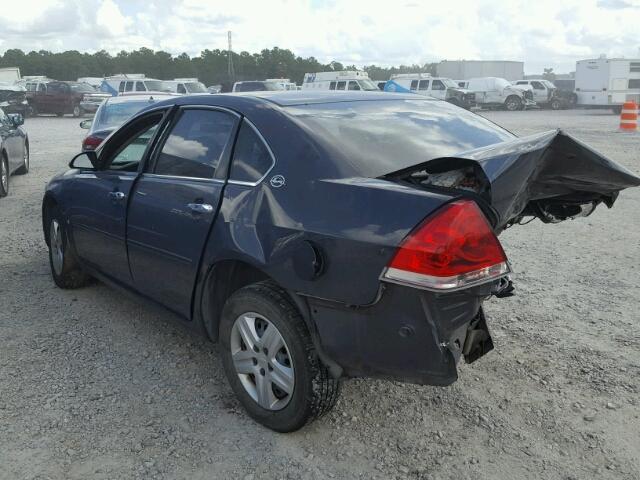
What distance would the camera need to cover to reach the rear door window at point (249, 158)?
3.46m

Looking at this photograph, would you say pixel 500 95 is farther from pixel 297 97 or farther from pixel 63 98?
pixel 297 97

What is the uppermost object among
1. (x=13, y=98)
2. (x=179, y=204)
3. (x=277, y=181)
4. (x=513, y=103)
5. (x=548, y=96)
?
(x=277, y=181)

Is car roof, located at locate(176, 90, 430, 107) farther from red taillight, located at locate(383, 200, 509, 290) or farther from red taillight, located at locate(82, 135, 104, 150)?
red taillight, located at locate(82, 135, 104, 150)

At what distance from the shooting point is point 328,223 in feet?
9.85

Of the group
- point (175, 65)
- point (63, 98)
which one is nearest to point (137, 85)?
point (63, 98)

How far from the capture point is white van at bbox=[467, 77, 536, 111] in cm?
3822

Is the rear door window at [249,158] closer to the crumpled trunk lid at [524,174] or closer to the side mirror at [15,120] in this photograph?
the crumpled trunk lid at [524,174]

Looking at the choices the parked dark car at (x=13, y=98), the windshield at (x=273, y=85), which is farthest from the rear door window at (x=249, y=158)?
the parked dark car at (x=13, y=98)

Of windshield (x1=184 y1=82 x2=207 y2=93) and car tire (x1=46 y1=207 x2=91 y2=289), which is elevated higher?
windshield (x1=184 y1=82 x2=207 y2=93)

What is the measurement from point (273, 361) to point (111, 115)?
8039mm

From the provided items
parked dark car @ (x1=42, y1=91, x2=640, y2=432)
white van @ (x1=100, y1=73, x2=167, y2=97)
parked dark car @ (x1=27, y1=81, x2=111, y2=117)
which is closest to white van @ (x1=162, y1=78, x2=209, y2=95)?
white van @ (x1=100, y1=73, x2=167, y2=97)

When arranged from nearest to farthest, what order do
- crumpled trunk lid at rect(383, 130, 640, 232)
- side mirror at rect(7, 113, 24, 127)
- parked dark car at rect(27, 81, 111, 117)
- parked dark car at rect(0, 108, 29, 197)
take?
crumpled trunk lid at rect(383, 130, 640, 232) < parked dark car at rect(0, 108, 29, 197) < side mirror at rect(7, 113, 24, 127) < parked dark car at rect(27, 81, 111, 117)

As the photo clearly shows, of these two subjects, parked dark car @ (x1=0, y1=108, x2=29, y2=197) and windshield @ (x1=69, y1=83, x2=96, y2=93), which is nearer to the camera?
parked dark car @ (x1=0, y1=108, x2=29, y2=197)

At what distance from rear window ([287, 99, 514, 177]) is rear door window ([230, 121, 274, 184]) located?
25cm
